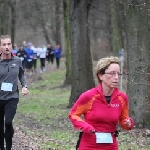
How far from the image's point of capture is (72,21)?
19.2 metres

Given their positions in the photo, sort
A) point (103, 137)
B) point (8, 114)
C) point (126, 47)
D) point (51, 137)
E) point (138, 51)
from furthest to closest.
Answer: point (126, 47), point (138, 51), point (51, 137), point (8, 114), point (103, 137)

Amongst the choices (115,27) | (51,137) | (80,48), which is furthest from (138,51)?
(115,27)

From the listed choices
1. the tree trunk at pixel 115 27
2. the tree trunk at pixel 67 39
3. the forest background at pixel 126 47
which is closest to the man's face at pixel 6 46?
the forest background at pixel 126 47

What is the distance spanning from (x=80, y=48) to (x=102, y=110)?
1336 centimetres

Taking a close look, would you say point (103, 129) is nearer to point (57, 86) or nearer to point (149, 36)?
point (149, 36)

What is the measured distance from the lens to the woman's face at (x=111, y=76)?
20.0ft

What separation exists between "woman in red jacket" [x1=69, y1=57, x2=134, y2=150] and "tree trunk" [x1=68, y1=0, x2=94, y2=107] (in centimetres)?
1286

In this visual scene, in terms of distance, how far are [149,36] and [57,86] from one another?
17.8 metres

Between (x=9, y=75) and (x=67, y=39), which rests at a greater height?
(x=9, y=75)

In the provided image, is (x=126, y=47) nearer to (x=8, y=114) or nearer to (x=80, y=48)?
(x=80, y=48)

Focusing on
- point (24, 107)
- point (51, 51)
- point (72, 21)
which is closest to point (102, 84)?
point (72, 21)

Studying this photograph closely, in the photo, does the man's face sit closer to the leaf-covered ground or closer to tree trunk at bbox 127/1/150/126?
the leaf-covered ground

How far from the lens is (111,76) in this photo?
6.12m

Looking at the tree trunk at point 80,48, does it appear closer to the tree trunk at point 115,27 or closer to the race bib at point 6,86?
the tree trunk at point 115,27
